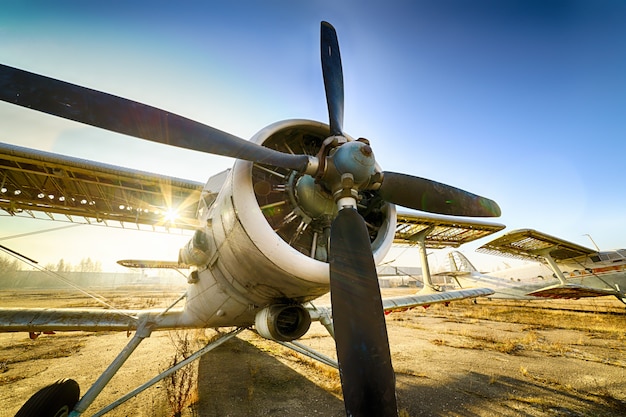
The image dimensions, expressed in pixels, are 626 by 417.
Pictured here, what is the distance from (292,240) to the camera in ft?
8.32

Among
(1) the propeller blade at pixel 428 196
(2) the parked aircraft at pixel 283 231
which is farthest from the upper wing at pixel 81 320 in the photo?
(1) the propeller blade at pixel 428 196

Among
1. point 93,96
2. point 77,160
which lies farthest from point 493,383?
point 77,160

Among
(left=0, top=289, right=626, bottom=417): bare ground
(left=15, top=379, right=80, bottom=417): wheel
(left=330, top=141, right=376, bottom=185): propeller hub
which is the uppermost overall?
(left=330, top=141, right=376, bottom=185): propeller hub

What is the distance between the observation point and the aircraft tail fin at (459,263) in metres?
21.2

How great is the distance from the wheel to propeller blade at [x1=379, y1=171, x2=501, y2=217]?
4.54m

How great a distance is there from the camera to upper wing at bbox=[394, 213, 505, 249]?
9.75m

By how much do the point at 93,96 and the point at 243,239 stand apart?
1.53m

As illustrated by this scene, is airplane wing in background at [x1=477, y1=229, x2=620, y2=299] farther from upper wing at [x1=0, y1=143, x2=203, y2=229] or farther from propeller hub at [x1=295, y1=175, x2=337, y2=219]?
upper wing at [x1=0, y1=143, x2=203, y2=229]

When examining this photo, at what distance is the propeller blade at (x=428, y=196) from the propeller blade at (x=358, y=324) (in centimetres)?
77

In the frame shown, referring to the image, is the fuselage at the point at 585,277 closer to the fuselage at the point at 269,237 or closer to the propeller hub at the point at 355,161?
the fuselage at the point at 269,237

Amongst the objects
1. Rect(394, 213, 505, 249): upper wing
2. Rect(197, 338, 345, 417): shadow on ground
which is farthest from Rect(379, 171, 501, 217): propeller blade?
Rect(394, 213, 505, 249): upper wing

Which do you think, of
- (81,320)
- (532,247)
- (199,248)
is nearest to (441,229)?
(532,247)

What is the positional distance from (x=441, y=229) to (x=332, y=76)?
11093 mm

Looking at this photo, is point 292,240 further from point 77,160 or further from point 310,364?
point 77,160
